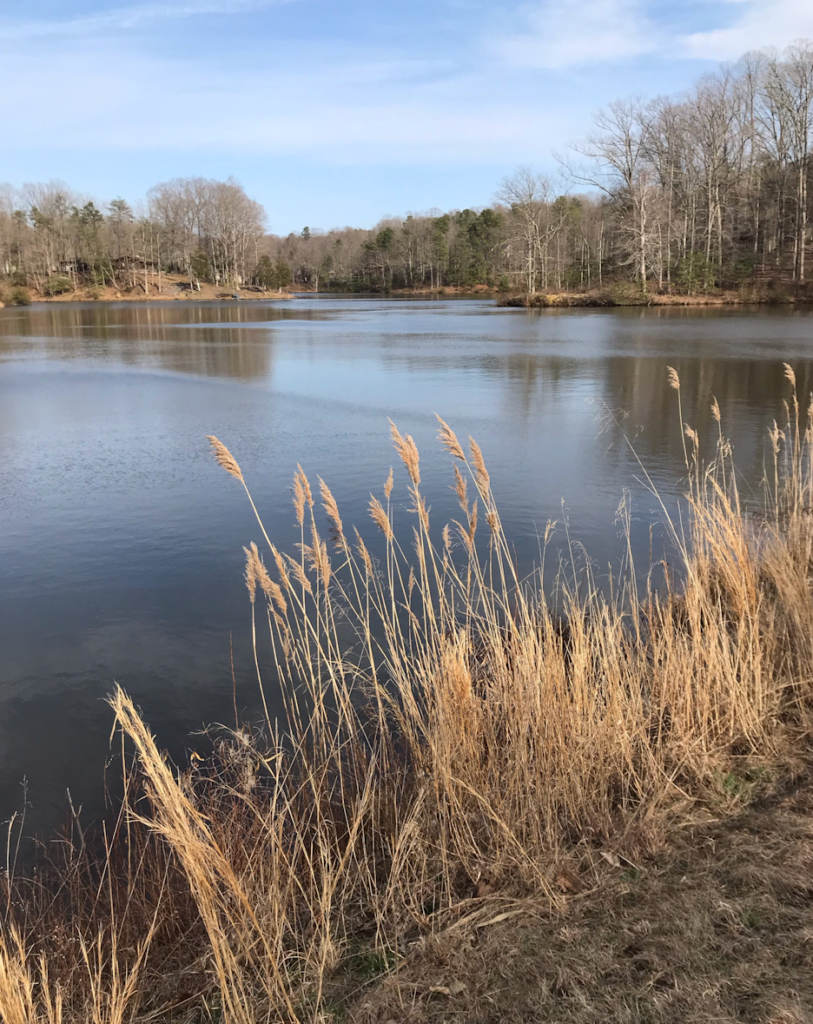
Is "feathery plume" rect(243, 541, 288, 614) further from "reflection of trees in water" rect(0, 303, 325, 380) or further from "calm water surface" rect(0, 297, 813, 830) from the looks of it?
"reflection of trees in water" rect(0, 303, 325, 380)

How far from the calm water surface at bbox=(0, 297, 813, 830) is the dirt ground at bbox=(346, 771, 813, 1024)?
2128 millimetres

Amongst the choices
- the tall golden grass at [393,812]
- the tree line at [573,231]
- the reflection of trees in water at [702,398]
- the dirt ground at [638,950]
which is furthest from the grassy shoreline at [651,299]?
the dirt ground at [638,950]

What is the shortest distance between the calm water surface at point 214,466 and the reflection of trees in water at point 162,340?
287 mm

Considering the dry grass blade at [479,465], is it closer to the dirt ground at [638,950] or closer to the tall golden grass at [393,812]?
the tall golden grass at [393,812]

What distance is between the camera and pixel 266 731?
4137mm

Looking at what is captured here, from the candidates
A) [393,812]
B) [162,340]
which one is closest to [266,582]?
[393,812]

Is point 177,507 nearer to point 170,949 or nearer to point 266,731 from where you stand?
point 266,731

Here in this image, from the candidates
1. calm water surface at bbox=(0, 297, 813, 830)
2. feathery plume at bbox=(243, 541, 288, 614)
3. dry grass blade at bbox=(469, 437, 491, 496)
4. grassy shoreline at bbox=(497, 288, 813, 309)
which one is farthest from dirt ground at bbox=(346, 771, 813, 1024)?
grassy shoreline at bbox=(497, 288, 813, 309)

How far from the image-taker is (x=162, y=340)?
92.4ft

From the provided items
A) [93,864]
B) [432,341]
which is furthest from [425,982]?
[432,341]

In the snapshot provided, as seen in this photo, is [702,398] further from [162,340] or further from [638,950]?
[162,340]

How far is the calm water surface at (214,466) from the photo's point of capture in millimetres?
4598

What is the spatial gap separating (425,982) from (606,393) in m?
13.7

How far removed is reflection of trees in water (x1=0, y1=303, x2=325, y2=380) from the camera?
20.9 meters
